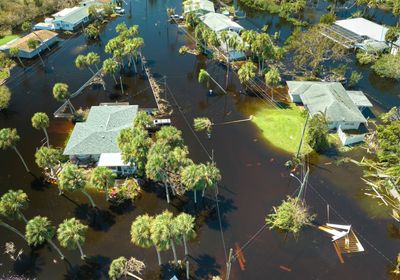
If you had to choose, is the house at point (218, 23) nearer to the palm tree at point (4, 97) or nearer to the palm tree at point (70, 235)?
the palm tree at point (4, 97)

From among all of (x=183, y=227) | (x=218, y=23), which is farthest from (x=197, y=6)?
(x=183, y=227)

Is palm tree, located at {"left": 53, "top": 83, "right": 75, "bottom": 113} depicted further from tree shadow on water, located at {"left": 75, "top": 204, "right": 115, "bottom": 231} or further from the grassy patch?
the grassy patch

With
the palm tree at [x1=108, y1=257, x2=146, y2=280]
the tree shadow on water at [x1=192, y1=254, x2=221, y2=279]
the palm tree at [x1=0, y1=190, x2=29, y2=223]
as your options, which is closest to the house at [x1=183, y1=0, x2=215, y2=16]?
the palm tree at [x1=0, y1=190, x2=29, y2=223]

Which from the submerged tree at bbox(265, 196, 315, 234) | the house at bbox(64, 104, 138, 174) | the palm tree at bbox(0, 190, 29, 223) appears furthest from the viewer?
the house at bbox(64, 104, 138, 174)

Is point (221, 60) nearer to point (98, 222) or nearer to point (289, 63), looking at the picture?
point (289, 63)

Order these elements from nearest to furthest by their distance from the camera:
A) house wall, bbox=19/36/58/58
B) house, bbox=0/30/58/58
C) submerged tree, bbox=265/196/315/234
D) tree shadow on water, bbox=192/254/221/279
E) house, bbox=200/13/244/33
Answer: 1. tree shadow on water, bbox=192/254/221/279
2. submerged tree, bbox=265/196/315/234
3. house, bbox=0/30/58/58
4. house wall, bbox=19/36/58/58
5. house, bbox=200/13/244/33

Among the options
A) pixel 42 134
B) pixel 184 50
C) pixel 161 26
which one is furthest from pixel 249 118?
pixel 161 26

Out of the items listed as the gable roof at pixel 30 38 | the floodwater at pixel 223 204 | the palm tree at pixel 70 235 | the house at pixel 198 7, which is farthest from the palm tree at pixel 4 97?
the house at pixel 198 7
